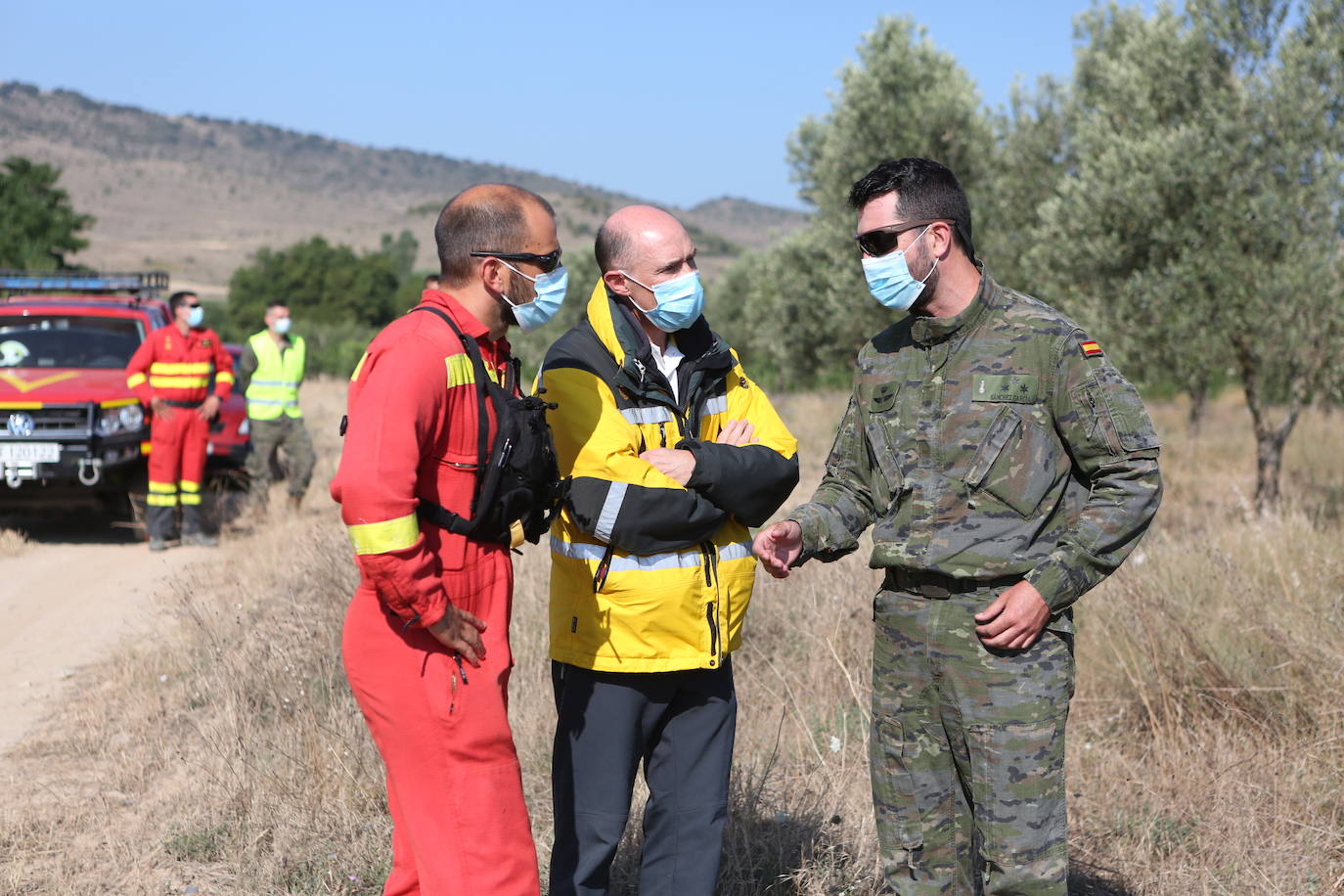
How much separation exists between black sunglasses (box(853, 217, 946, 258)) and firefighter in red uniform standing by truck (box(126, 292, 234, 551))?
317 inches

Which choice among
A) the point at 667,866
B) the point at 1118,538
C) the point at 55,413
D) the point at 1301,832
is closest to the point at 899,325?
the point at 1118,538

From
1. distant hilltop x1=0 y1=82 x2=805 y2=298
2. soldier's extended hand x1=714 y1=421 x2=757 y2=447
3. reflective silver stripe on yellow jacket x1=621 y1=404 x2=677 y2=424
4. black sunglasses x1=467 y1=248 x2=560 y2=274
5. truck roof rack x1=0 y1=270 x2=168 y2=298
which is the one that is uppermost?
distant hilltop x1=0 y1=82 x2=805 y2=298

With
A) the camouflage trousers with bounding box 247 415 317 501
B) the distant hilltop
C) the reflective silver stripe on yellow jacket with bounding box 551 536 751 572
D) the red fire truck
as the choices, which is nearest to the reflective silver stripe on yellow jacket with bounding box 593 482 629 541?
the reflective silver stripe on yellow jacket with bounding box 551 536 751 572

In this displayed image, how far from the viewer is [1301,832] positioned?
12.4 ft

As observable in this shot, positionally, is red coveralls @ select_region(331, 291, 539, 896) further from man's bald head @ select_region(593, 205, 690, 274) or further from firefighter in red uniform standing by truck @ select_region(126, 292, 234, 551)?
firefighter in red uniform standing by truck @ select_region(126, 292, 234, 551)

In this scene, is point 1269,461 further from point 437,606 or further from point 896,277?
point 437,606

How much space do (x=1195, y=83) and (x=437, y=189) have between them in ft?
540

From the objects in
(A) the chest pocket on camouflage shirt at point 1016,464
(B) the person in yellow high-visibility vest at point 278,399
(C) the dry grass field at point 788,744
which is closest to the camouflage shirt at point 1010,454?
(A) the chest pocket on camouflage shirt at point 1016,464

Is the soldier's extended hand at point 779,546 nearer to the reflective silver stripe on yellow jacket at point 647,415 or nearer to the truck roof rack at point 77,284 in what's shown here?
the reflective silver stripe on yellow jacket at point 647,415

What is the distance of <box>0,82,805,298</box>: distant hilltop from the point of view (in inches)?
4296

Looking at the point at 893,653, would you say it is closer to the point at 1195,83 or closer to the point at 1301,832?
the point at 1301,832

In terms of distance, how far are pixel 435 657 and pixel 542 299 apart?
3.00 ft

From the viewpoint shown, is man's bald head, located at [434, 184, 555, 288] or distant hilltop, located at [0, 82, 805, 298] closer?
man's bald head, located at [434, 184, 555, 288]

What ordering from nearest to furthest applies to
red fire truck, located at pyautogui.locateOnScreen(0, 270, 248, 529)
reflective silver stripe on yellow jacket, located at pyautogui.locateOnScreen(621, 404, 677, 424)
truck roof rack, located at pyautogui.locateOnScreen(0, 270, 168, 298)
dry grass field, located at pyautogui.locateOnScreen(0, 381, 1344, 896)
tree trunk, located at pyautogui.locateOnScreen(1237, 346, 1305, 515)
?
reflective silver stripe on yellow jacket, located at pyautogui.locateOnScreen(621, 404, 677, 424) < dry grass field, located at pyautogui.locateOnScreen(0, 381, 1344, 896) < red fire truck, located at pyautogui.locateOnScreen(0, 270, 248, 529) < tree trunk, located at pyautogui.locateOnScreen(1237, 346, 1305, 515) < truck roof rack, located at pyautogui.locateOnScreen(0, 270, 168, 298)
